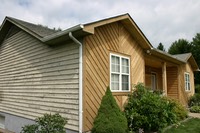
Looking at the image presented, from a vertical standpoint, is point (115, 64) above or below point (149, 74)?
below

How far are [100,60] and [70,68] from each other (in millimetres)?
1110

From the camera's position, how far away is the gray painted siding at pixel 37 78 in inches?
282

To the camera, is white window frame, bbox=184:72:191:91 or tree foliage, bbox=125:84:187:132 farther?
white window frame, bbox=184:72:191:91


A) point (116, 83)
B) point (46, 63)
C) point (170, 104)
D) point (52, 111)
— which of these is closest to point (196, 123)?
point (170, 104)

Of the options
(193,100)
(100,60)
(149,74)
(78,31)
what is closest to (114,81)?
(100,60)

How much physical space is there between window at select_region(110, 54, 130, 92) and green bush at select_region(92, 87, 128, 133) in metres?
1.31

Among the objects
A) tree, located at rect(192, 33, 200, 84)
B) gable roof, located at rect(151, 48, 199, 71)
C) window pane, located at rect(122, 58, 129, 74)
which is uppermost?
tree, located at rect(192, 33, 200, 84)

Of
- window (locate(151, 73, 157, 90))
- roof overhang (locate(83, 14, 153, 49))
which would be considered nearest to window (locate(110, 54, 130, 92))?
roof overhang (locate(83, 14, 153, 49))

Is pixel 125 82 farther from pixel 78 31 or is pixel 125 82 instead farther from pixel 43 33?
pixel 43 33

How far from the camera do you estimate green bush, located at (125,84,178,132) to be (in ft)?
25.3

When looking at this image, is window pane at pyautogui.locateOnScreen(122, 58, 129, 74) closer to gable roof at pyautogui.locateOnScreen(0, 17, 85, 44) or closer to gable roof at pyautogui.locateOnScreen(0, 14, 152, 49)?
gable roof at pyautogui.locateOnScreen(0, 14, 152, 49)

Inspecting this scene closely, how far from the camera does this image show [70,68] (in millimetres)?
7219

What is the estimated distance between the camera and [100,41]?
7.66m

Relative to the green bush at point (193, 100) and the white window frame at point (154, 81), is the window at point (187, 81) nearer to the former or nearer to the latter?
the green bush at point (193, 100)
